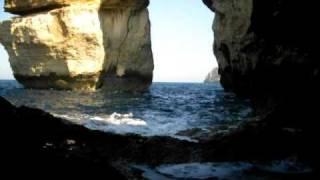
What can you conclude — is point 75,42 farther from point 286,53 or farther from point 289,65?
point 289,65

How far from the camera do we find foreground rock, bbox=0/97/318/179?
4.16 m

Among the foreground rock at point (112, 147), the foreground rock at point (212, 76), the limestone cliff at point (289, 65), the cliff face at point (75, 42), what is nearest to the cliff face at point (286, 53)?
the limestone cliff at point (289, 65)

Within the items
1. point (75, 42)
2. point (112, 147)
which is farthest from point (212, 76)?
point (112, 147)

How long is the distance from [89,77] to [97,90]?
3.87 ft

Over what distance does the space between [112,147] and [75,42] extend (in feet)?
89.3

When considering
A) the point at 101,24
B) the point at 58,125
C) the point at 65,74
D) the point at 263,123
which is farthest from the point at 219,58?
the point at 58,125

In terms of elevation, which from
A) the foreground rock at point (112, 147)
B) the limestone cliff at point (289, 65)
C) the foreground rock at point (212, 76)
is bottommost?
the foreground rock at point (212, 76)

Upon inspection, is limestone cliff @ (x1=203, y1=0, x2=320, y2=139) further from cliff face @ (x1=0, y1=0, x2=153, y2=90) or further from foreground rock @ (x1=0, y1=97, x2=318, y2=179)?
cliff face @ (x1=0, y1=0, x2=153, y2=90)

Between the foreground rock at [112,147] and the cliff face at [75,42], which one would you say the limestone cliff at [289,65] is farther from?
the cliff face at [75,42]

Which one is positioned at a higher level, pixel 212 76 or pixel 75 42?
pixel 75 42

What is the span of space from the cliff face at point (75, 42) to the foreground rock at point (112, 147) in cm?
2638

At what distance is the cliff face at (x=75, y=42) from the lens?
33.5 meters

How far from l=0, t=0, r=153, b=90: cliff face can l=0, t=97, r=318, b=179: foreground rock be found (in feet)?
86.6

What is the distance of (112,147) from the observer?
23.6 feet
